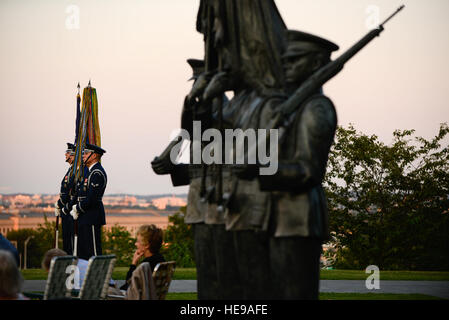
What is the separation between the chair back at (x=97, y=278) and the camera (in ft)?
22.0

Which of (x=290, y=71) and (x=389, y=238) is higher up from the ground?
(x=290, y=71)

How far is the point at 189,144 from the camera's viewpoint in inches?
249

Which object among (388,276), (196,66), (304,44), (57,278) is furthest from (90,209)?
Answer: (304,44)

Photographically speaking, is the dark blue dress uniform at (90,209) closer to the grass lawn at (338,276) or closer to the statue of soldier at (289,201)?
the grass lawn at (338,276)

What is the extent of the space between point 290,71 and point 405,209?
16.3 m

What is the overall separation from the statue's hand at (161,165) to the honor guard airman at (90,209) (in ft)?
22.4

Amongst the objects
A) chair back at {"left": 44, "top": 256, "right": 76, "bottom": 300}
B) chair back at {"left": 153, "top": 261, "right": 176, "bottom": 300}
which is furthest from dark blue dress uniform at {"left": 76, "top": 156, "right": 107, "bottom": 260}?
chair back at {"left": 44, "top": 256, "right": 76, "bottom": 300}

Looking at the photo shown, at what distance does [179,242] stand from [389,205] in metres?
5.84

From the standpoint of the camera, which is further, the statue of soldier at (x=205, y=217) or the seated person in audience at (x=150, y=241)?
the seated person in audience at (x=150, y=241)

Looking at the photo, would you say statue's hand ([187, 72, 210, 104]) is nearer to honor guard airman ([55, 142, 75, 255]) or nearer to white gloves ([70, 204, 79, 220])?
white gloves ([70, 204, 79, 220])

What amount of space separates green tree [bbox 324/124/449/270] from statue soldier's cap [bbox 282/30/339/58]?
1489cm

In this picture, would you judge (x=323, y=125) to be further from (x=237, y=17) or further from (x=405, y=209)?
(x=405, y=209)

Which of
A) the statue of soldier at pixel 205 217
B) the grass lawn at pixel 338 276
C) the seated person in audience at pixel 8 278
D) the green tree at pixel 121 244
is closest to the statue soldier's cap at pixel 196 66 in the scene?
the statue of soldier at pixel 205 217
